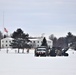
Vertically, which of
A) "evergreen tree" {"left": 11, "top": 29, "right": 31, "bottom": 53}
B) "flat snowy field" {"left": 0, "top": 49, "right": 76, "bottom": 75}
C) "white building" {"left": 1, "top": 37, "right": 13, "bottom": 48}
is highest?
"white building" {"left": 1, "top": 37, "right": 13, "bottom": 48}

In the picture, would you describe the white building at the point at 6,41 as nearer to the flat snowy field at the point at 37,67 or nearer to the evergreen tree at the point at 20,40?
the evergreen tree at the point at 20,40

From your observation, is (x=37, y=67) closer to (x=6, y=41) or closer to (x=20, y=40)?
(x=20, y=40)

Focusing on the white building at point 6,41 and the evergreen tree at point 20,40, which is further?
the white building at point 6,41

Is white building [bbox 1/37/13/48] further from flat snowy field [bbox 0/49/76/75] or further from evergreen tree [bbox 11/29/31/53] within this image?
flat snowy field [bbox 0/49/76/75]

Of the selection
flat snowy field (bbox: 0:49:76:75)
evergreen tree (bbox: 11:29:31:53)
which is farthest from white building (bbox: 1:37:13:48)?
flat snowy field (bbox: 0:49:76:75)

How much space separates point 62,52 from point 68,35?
12083cm

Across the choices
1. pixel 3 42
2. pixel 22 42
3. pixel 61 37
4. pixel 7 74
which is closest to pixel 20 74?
pixel 7 74

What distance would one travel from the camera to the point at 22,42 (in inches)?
3563

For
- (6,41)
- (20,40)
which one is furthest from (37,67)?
(6,41)

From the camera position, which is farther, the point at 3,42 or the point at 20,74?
the point at 3,42

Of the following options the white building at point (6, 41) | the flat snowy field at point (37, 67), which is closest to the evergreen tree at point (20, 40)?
the flat snowy field at point (37, 67)

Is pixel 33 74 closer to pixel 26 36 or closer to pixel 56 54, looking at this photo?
pixel 56 54

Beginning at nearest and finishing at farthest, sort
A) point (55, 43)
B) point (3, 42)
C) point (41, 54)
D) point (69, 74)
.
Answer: point (69, 74) → point (41, 54) → point (3, 42) → point (55, 43)

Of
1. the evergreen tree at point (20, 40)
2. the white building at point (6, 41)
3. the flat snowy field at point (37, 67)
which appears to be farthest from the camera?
the white building at point (6, 41)
